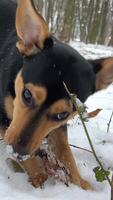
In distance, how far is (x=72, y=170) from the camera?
150 inches

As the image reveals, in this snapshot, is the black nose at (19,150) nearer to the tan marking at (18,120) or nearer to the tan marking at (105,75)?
the tan marking at (18,120)

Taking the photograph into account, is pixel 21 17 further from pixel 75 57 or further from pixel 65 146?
pixel 65 146

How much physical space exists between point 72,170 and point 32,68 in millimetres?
875

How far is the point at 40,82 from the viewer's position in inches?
131

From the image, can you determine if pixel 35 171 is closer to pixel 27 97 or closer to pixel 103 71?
pixel 27 97

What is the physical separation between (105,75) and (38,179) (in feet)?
3.26

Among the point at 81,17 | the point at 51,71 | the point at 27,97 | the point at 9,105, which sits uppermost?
the point at 51,71

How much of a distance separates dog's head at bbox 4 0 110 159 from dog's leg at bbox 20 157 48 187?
380mm

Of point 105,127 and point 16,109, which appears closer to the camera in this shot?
point 16,109

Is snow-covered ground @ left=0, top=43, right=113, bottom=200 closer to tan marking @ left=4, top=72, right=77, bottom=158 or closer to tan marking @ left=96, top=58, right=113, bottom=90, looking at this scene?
tan marking @ left=4, top=72, right=77, bottom=158

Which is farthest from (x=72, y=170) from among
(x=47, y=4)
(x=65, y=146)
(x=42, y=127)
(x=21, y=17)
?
(x=47, y=4)

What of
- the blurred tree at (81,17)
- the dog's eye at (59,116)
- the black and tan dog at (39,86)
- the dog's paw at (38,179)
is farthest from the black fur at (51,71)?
the blurred tree at (81,17)

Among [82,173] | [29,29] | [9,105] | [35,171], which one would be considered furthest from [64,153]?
[29,29]

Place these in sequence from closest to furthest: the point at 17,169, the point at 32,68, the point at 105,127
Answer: the point at 32,68 < the point at 17,169 < the point at 105,127
